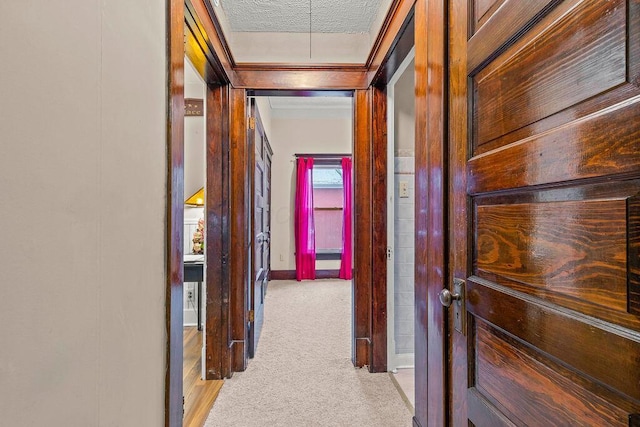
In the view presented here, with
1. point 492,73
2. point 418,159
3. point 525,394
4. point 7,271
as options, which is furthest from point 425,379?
point 7,271

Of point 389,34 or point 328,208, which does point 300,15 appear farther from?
point 328,208

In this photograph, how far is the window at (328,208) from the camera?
21.0ft

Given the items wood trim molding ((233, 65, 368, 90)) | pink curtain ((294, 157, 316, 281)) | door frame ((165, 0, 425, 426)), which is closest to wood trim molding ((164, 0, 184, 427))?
door frame ((165, 0, 425, 426))

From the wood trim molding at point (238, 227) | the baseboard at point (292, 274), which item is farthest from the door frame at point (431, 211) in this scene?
the baseboard at point (292, 274)

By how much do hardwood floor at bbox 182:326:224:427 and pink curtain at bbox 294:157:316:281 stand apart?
3009 mm

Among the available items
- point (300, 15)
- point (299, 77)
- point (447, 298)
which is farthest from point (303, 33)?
point (447, 298)

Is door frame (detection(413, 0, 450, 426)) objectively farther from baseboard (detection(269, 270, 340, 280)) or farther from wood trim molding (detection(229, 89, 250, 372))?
baseboard (detection(269, 270, 340, 280))

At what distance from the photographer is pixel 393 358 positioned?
2.49 metres

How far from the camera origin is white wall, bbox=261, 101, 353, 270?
5.92 meters

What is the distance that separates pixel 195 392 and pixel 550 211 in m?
2.23

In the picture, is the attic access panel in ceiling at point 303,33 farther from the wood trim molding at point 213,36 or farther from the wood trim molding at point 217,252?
the wood trim molding at point 217,252

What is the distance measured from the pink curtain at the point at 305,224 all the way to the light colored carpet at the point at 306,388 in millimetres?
2254

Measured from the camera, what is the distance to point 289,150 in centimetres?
595

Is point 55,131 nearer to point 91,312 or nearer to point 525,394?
point 91,312
